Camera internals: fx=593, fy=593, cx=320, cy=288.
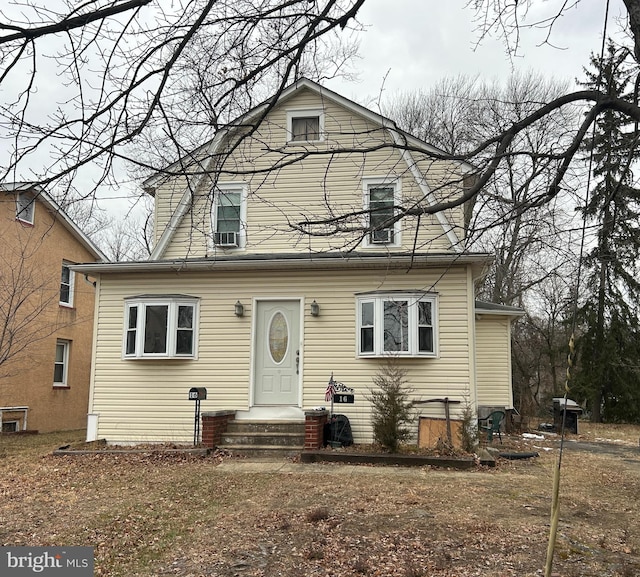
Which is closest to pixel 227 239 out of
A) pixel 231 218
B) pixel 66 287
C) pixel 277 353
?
pixel 231 218

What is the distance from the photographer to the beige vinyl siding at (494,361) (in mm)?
15852

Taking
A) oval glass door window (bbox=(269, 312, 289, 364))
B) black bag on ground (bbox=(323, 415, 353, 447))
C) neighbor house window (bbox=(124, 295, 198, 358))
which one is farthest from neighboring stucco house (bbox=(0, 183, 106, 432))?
black bag on ground (bbox=(323, 415, 353, 447))

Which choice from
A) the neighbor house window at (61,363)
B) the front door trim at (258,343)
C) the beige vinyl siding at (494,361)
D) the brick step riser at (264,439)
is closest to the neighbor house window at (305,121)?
the front door trim at (258,343)

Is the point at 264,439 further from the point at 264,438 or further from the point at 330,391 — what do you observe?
the point at 330,391

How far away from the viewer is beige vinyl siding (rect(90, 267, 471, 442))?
11.1m

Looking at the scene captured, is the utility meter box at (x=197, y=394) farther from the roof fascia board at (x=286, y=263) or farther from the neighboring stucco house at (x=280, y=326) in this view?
the roof fascia board at (x=286, y=263)

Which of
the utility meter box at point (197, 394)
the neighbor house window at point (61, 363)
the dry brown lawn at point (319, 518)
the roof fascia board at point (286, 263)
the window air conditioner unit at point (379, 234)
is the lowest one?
the dry brown lawn at point (319, 518)

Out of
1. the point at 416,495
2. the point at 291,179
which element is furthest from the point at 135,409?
the point at 416,495

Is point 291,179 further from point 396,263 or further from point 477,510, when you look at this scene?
point 477,510

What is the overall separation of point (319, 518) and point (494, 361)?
11237mm

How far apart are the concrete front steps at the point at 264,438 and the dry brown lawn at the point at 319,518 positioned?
2.60ft

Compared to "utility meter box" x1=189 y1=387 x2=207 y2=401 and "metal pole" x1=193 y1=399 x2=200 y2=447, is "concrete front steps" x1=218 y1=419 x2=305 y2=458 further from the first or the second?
"utility meter box" x1=189 y1=387 x2=207 y2=401

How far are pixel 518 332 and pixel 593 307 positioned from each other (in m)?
7.54

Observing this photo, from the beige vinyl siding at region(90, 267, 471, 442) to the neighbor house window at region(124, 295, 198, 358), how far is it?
186mm
